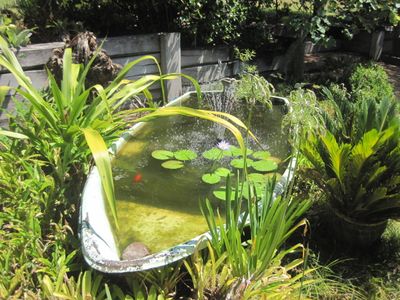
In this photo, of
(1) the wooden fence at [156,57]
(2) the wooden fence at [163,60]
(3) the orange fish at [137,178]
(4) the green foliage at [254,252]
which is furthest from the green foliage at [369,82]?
(4) the green foliage at [254,252]

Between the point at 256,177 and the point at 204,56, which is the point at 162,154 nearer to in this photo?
the point at 256,177

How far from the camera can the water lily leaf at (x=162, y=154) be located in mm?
2649

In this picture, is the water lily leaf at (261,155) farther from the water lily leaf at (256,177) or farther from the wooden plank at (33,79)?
the wooden plank at (33,79)

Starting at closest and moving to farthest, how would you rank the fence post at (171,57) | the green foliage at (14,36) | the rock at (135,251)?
the rock at (135,251) < the green foliage at (14,36) < the fence post at (171,57)

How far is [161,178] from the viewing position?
251cm

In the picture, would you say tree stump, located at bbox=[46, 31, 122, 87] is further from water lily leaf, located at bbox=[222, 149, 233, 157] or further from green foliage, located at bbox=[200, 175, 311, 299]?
green foliage, located at bbox=[200, 175, 311, 299]

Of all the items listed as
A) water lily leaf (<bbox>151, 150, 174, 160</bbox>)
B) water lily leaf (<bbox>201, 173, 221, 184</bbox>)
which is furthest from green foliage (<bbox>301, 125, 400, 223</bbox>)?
water lily leaf (<bbox>151, 150, 174, 160</bbox>)

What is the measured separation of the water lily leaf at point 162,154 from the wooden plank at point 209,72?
1.88 m

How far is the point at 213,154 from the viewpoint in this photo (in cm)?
273

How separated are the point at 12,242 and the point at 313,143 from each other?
1.68 metres

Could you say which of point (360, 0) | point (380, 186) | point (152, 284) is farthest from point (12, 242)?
point (360, 0)

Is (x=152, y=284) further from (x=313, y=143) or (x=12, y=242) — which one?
(x=313, y=143)

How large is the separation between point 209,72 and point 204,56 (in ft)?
0.66

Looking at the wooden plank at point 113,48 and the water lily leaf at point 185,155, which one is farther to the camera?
the wooden plank at point 113,48
